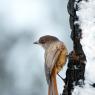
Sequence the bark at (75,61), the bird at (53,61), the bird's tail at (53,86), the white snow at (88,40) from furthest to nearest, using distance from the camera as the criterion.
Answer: the bird at (53,61) → the bird's tail at (53,86) → the bark at (75,61) → the white snow at (88,40)

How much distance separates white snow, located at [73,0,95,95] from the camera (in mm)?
4824

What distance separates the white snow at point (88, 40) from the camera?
4824 mm

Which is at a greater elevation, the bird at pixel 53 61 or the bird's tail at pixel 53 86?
the bird at pixel 53 61

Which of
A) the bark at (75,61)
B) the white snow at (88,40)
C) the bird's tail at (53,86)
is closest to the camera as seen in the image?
the white snow at (88,40)

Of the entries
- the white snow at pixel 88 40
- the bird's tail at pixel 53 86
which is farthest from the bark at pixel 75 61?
the bird's tail at pixel 53 86

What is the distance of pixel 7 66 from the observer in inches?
512

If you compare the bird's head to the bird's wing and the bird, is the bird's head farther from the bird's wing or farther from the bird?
the bird's wing

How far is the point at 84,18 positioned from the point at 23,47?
349 inches

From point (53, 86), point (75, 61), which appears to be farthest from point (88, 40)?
point (53, 86)

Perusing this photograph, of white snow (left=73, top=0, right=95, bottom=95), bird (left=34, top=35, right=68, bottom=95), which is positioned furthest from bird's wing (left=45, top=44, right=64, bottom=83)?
white snow (left=73, top=0, right=95, bottom=95)

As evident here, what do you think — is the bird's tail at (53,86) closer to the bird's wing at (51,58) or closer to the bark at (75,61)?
the bird's wing at (51,58)

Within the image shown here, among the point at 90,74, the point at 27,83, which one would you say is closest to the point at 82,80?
the point at 90,74

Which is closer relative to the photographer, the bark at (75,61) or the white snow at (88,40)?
the white snow at (88,40)

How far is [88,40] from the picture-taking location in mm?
4953
